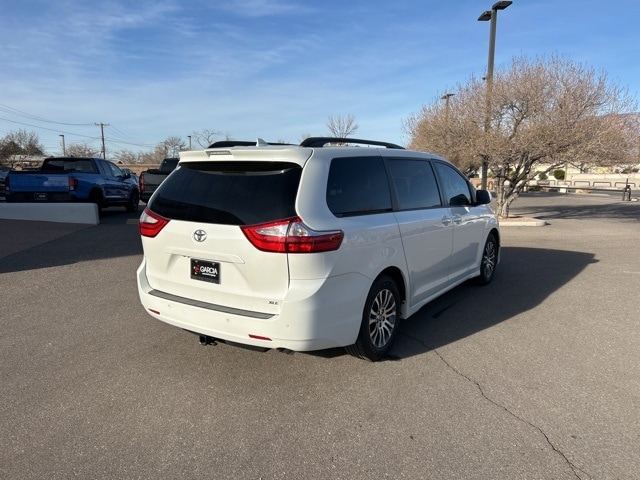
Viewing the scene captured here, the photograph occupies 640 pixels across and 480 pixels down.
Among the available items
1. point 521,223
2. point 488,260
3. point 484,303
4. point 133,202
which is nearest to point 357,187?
point 484,303

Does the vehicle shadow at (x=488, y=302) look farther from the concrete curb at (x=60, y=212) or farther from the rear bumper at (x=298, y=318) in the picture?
the concrete curb at (x=60, y=212)

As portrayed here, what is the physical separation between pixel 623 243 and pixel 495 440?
9859 mm

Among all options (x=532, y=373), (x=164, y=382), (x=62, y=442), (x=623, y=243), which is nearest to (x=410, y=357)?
(x=532, y=373)

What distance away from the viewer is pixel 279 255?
305cm

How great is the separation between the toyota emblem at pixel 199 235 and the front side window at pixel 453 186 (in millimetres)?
2965

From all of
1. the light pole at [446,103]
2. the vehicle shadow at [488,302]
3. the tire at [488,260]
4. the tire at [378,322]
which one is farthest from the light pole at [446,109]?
the tire at [378,322]

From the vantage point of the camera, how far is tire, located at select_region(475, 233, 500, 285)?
6281mm

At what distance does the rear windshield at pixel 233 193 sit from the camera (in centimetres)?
316

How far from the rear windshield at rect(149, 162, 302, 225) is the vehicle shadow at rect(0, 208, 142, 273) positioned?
526 cm

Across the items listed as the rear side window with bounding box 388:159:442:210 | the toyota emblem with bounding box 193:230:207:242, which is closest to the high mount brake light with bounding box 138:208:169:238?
the toyota emblem with bounding box 193:230:207:242

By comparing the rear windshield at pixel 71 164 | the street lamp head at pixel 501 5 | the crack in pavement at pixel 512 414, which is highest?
the street lamp head at pixel 501 5

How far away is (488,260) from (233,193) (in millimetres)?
4457

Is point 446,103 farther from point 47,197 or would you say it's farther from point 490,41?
point 47,197

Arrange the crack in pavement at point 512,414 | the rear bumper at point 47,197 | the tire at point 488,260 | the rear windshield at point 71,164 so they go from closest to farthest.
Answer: the crack in pavement at point 512,414 → the tire at point 488,260 → the rear bumper at point 47,197 → the rear windshield at point 71,164
